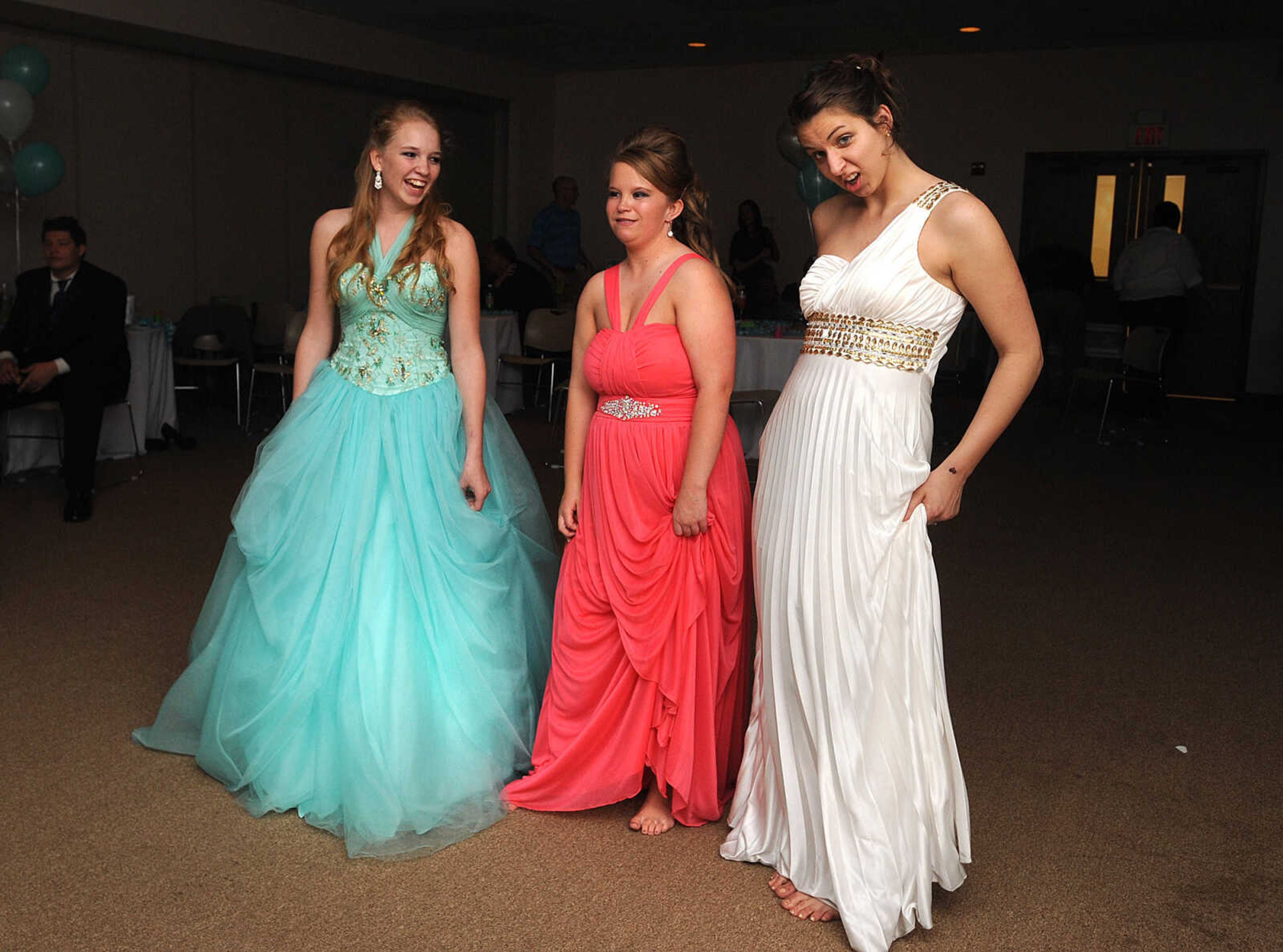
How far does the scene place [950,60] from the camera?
12.3m

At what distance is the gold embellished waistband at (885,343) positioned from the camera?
2434 millimetres

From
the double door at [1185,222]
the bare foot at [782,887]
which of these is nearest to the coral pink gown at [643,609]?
the bare foot at [782,887]

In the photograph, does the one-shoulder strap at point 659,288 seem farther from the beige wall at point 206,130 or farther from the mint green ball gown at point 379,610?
the beige wall at point 206,130

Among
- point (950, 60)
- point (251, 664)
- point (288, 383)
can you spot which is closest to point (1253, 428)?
point (950, 60)

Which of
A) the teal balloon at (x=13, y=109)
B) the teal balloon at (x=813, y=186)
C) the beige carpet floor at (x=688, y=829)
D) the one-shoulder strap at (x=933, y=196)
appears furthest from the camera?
the teal balloon at (x=13, y=109)

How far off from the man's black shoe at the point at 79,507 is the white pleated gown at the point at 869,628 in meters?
4.44

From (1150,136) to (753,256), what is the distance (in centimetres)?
391

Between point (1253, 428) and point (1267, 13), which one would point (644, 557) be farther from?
point (1267, 13)

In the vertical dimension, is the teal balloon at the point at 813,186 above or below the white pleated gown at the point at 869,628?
above

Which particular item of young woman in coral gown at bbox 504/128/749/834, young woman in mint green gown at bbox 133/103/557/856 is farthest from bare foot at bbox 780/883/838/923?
young woman in mint green gown at bbox 133/103/557/856

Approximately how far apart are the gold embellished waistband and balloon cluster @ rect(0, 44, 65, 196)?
23.8ft

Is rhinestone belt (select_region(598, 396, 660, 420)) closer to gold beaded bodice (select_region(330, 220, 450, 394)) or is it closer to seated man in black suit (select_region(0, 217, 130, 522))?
gold beaded bodice (select_region(330, 220, 450, 394))

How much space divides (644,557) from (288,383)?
694 centimetres

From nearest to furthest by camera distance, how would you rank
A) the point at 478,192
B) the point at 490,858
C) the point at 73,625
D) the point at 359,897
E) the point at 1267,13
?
the point at 359,897 → the point at 490,858 → the point at 73,625 → the point at 1267,13 → the point at 478,192
